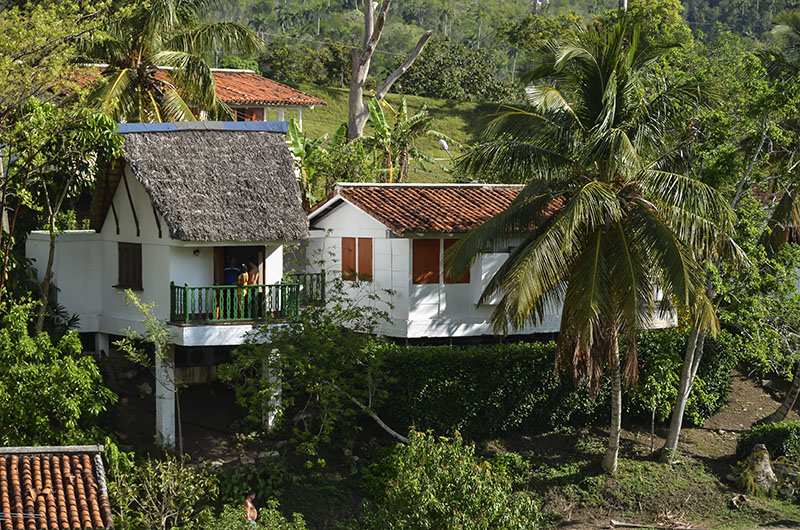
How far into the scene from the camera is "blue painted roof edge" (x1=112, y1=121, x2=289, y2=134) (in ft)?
81.5

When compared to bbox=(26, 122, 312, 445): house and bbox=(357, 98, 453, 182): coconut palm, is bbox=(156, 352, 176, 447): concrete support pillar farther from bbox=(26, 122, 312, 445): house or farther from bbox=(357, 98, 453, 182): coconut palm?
bbox=(357, 98, 453, 182): coconut palm

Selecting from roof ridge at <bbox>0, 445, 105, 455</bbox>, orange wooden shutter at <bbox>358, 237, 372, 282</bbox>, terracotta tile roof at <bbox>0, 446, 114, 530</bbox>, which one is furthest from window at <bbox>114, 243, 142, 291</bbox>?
terracotta tile roof at <bbox>0, 446, 114, 530</bbox>

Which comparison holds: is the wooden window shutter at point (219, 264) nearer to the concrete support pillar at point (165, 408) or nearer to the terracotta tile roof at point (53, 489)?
the concrete support pillar at point (165, 408)

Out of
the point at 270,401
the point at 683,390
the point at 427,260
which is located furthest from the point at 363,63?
the point at 683,390

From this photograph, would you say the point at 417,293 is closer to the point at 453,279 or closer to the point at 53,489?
the point at 453,279

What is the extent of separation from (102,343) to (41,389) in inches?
202

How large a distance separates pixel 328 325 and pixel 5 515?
352 inches

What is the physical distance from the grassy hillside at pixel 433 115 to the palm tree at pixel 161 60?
2872 centimetres

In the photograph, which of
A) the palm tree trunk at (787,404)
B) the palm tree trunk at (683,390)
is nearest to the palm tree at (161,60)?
the palm tree trunk at (683,390)

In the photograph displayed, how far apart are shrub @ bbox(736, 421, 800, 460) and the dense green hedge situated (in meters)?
1.37

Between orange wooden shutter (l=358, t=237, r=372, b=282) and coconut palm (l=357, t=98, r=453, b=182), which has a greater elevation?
coconut palm (l=357, t=98, r=453, b=182)

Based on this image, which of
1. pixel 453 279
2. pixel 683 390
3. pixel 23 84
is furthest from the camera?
pixel 453 279

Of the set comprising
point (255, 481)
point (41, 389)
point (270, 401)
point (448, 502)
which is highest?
point (41, 389)

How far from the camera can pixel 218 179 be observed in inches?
992
